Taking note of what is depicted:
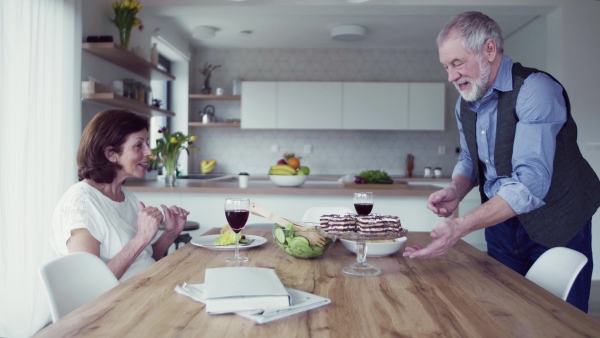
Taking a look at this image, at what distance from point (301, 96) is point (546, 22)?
2.79 meters

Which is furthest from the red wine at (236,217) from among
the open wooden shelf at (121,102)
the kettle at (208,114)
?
the kettle at (208,114)

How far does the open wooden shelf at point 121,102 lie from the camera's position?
3.48 m

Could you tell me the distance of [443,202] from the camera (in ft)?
6.06

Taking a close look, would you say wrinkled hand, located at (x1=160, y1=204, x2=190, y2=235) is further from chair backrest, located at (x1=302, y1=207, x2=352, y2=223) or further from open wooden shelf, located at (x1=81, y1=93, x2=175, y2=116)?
open wooden shelf, located at (x1=81, y1=93, x2=175, y2=116)

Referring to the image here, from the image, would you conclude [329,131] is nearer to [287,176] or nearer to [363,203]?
[287,176]

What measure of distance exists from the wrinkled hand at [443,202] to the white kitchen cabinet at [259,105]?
4421 mm

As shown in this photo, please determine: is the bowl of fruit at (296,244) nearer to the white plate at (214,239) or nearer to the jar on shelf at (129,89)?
the white plate at (214,239)

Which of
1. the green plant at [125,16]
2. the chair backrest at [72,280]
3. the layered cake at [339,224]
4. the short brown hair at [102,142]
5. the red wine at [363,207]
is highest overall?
the green plant at [125,16]

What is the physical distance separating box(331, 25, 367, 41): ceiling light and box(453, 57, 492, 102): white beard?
12.3 ft

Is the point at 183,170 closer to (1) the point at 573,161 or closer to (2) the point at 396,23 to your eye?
(2) the point at 396,23

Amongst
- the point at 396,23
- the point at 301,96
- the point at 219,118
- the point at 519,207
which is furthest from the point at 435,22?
the point at 519,207

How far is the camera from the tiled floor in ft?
10.8

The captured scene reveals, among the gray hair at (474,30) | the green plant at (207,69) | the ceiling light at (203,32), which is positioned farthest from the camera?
the green plant at (207,69)

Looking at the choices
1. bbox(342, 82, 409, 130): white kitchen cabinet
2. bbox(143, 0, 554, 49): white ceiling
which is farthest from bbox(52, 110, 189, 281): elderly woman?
bbox(342, 82, 409, 130): white kitchen cabinet
